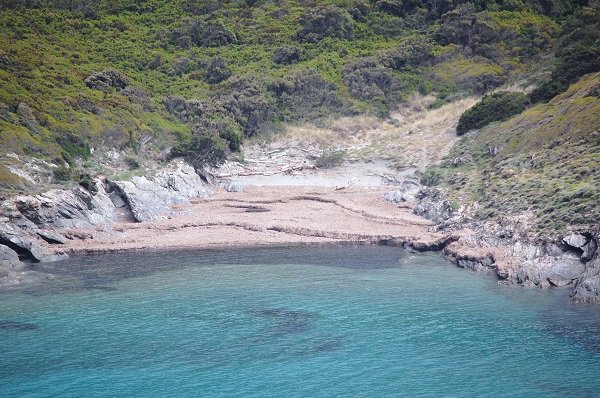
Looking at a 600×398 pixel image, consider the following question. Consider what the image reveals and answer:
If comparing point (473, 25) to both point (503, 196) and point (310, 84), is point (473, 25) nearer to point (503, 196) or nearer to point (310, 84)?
point (310, 84)

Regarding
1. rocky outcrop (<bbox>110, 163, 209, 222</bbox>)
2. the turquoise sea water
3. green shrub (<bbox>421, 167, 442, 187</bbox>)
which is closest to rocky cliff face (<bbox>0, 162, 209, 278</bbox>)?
rocky outcrop (<bbox>110, 163, 209, 222</bbox>)

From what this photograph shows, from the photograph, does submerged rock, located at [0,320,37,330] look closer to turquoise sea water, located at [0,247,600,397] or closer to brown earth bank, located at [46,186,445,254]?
turquoise sea water, located at [0,247,600,397]

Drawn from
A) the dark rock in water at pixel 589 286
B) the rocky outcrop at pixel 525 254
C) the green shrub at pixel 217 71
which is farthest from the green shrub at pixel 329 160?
the dark rock in water at pixel 589 286

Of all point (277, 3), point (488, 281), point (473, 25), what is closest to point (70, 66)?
point (277, 3)

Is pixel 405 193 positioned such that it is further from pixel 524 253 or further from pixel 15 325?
pixel 15 325

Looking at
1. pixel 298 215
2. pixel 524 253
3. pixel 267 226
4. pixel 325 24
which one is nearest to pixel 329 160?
pixel 298 215

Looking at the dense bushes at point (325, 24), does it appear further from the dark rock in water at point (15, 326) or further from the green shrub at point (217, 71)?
the dark rock in water at point (15, 326)
